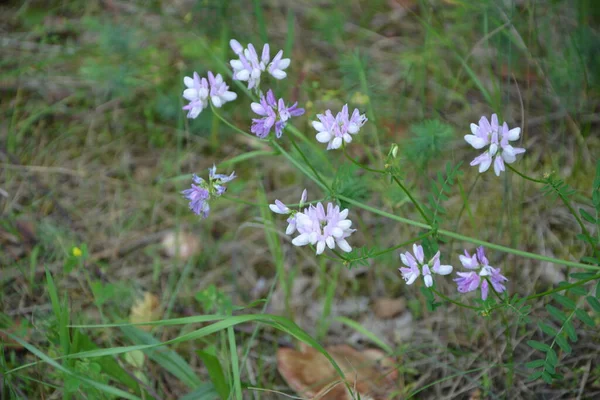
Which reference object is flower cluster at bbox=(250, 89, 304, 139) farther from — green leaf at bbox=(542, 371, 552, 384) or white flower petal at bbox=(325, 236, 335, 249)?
green leaf at bbox=(542, 371, 552, 384)

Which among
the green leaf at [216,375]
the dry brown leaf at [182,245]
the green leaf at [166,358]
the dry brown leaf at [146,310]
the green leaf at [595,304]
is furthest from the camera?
the dry brown leaf at [182,245]

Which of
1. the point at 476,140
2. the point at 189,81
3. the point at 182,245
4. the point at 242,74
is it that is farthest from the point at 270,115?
the point at 182,245

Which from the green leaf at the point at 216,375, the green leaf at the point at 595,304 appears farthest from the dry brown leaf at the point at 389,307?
the green leaf at the point at 595,304

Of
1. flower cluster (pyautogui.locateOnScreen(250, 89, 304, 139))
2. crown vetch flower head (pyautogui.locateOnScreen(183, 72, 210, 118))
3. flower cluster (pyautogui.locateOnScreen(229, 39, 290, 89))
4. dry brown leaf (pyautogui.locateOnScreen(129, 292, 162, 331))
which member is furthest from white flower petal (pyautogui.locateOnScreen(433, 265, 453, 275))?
dry brown leaf (pyautogui.locateOnScreen(129, 292, 162, 331))

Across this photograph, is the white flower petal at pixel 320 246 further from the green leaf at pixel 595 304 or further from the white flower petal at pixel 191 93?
the green leaf at pixel 595 304

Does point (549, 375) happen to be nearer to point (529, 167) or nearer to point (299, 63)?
point (529, 167)

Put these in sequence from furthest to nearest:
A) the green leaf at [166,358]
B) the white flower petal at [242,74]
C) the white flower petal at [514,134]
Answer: the green leaf at [166,358] < the white flower petal at [242,74] < the white flower petal at [514,134]
